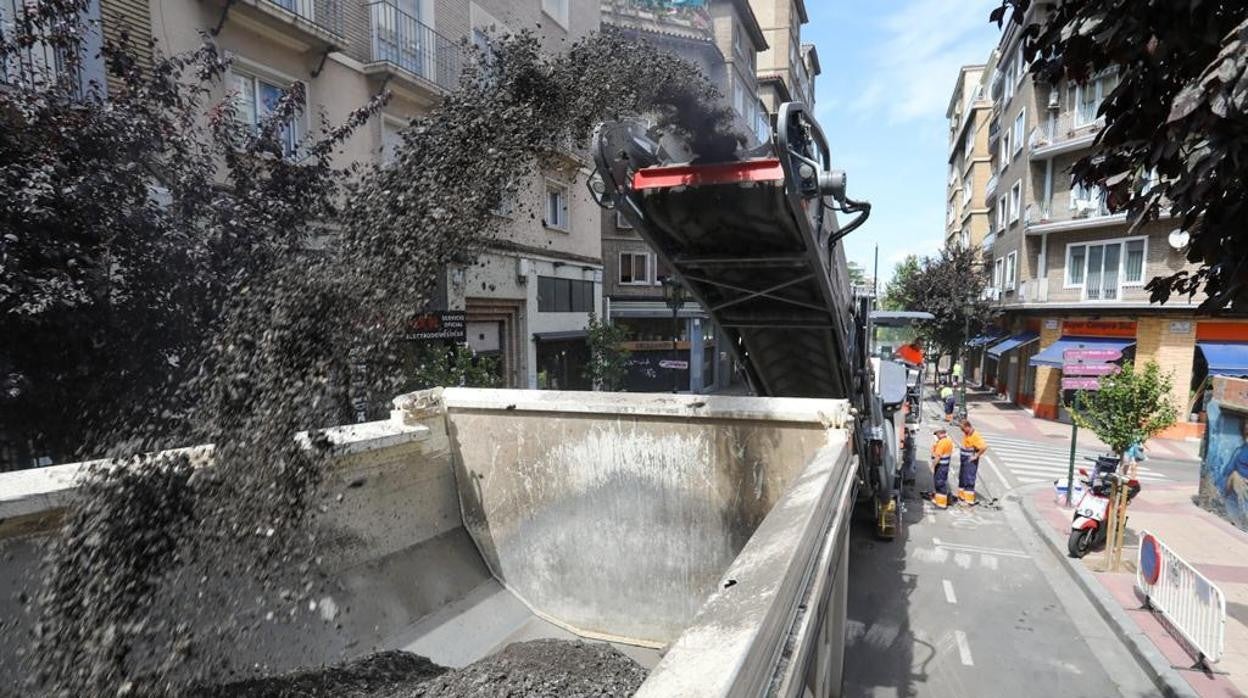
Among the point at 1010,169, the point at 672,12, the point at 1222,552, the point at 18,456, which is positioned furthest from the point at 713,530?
the point at 1010,169

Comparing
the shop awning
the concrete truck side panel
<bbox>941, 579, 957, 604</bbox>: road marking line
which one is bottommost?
<bbox>941, 579, 957, 604</bbox>: road marking line

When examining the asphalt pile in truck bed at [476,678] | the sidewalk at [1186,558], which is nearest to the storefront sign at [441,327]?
the asphalt pile in truck bed at [476,678]

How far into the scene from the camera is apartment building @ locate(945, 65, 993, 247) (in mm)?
35469

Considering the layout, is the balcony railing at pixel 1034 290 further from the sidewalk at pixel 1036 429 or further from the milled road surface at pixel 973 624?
the milled road surface at pixel 973 624

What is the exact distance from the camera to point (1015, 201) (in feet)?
82.0

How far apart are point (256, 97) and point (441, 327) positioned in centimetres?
452

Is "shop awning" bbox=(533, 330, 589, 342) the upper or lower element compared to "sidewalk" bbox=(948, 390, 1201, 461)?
upper

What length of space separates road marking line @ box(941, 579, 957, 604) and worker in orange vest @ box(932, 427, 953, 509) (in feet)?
10.3

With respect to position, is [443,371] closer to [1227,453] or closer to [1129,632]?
[1129,632]

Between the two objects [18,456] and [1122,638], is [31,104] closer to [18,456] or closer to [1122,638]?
[18,456]

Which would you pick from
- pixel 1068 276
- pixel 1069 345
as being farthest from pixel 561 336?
pixel 1068 276

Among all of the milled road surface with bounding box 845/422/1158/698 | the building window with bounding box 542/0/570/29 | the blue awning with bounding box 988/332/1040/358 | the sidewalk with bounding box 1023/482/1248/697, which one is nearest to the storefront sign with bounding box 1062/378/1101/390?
the sidewalk with bounding box 1023/482/1248/697

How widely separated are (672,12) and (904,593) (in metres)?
9.05

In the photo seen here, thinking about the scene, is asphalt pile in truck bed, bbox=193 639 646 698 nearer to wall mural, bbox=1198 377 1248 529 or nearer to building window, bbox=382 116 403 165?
building window, bbox=382 116 403 165
